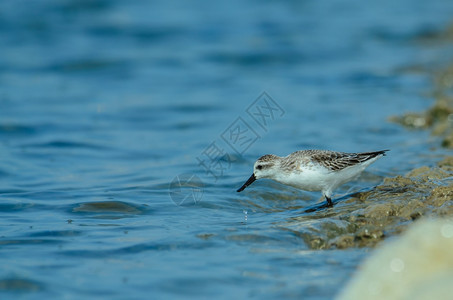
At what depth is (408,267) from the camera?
4488 millimetres

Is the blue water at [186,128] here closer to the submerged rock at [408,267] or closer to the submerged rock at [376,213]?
the submerged rock at [376,213]

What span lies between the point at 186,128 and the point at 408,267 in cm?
945

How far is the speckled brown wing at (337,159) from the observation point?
8398 millimetres

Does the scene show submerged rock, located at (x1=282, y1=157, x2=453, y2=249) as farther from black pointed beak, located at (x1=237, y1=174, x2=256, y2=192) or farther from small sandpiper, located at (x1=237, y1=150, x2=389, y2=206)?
black pointed beak, located at (x1=237, y1=174, x2=256, y2=192)

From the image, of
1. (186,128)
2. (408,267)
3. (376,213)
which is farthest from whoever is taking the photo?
(186,128)

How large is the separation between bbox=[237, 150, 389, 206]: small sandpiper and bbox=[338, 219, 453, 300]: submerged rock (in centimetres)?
374

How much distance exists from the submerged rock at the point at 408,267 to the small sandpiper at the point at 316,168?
3.74m

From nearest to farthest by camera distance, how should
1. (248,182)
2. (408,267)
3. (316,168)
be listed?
(408,267)
(316,168)
(248,182)

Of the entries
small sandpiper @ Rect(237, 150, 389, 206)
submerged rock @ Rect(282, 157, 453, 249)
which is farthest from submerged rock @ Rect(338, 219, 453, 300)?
small sandpiper @ Rect(237, 150, 389, 206)

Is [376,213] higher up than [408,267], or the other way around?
[408,267]

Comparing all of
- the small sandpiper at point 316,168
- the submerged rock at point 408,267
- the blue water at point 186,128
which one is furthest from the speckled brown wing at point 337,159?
the submerged rock at point 408,267

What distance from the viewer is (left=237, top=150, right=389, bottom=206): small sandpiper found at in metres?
8.38

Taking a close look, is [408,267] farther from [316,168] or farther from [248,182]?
[248,182]

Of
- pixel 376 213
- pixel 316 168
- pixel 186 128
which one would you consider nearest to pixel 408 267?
pixel 376 213
